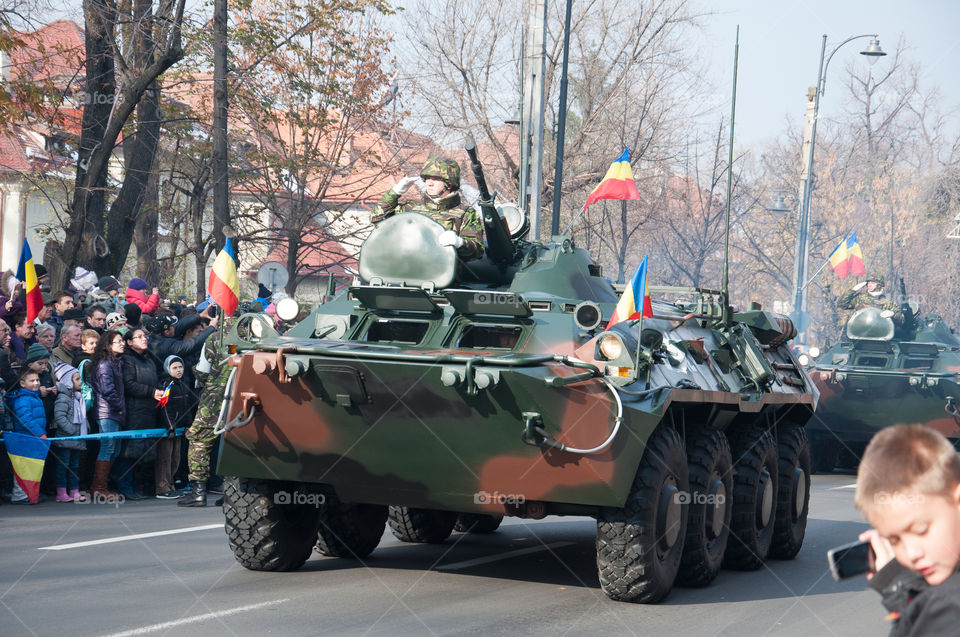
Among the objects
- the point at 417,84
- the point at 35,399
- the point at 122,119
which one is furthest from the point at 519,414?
the point at 417,84

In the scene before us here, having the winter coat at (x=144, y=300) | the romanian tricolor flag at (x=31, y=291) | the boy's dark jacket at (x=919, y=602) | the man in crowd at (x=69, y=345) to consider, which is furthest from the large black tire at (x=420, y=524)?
the boy's dark jacket at (x=919, y=602)

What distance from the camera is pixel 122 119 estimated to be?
1681 centimetres

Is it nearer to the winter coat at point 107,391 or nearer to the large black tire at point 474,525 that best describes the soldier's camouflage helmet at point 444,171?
the large black tire at point 474,525

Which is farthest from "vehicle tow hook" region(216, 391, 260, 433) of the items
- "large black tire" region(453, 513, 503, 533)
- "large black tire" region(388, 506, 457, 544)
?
"large black tire" region(453, 513, 503, 533)

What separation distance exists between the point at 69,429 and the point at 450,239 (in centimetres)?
528

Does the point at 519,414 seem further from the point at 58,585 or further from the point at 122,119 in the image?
the point at 122,119

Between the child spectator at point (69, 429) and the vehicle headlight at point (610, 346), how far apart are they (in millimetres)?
6217

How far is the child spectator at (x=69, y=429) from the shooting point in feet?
39.1

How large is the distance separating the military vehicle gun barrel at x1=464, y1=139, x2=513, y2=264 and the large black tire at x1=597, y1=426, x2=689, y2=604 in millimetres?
1937

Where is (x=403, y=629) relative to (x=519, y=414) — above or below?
below

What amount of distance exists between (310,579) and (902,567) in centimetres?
606

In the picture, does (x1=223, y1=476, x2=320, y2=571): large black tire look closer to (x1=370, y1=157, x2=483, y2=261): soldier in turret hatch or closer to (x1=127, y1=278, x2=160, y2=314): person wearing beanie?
(x1=370, y1=157, x2=483, y2=261): soldier in turret hatch

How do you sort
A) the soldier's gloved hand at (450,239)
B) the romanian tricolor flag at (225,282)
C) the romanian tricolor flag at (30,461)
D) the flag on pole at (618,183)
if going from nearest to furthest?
the soldier's gloved hand at (450,239), the romanian tricolor flag at (225,282), the romanian tricolor flag at (30,461), the flag on pole at (618,183)

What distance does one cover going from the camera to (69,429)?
11.9 m
